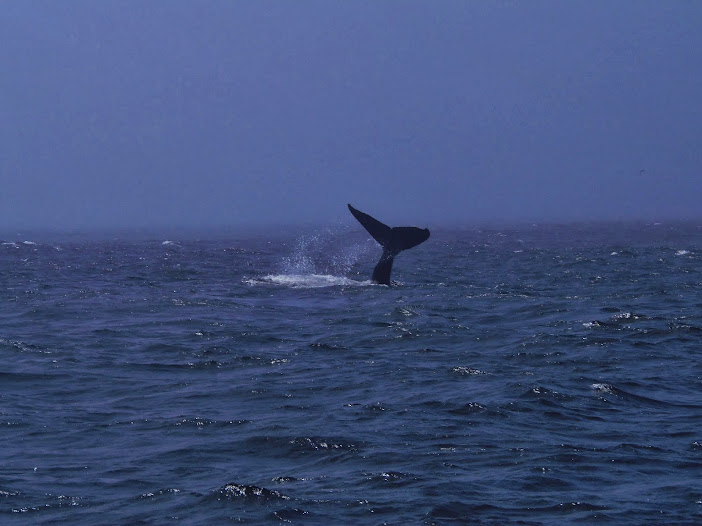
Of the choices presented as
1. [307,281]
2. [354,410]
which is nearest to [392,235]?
[307,281]

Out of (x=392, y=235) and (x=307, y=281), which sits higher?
(x=392, y=235)

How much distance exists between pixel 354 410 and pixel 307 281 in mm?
17000

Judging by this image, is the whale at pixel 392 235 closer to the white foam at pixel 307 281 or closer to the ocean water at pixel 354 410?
the ocean water at pixel 354 410

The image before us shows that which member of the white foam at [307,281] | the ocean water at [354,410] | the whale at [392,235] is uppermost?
the whale at [392,235]

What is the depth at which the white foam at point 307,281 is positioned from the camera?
27.8 m

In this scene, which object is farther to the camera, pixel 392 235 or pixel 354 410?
pixel 392 235

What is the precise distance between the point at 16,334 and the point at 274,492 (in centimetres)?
1113

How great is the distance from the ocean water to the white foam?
10.1ft

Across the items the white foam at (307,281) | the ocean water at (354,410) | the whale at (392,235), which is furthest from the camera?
the white foam at (307,281)

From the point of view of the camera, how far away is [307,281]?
2897cm

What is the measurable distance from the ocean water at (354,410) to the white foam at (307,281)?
10.1 ft

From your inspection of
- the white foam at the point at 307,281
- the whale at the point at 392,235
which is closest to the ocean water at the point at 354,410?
the whale at the point at 392,235

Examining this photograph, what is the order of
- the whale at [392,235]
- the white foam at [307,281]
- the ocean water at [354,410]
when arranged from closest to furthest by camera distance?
the ocean water at [354,410]
the whale at [392,235]
the white foam at [307,281]

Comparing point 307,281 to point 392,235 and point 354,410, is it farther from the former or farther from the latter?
point 354,410
